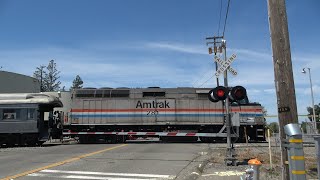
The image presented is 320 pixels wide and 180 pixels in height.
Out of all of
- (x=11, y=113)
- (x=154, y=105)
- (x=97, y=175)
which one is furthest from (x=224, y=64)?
(x=11, y=113)

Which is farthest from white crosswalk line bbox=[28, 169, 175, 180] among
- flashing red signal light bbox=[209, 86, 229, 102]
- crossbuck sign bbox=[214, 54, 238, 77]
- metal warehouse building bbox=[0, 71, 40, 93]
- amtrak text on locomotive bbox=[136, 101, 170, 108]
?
metal warehouse building bbox=[0, 71, 40, 93]

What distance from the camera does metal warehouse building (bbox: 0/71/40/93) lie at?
41897 mm

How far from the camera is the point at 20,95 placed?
26203 mm

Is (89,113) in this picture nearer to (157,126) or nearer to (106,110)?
(106,110)

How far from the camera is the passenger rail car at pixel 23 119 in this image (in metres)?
25.2

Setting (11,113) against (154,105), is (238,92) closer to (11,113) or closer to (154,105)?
(154,105)

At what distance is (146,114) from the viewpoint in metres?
29.0

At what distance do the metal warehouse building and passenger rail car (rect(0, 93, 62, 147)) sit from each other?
56.3 ft

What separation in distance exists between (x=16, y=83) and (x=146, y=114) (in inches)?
902

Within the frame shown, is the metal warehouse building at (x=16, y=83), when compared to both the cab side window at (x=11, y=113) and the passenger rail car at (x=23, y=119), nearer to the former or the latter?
the passenger rail car at (x=23, y=119)

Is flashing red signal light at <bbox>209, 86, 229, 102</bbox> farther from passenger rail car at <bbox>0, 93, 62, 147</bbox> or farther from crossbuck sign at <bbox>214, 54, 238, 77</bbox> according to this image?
passenger rail car at <bbox>0, 93, 62, 147</bbox>

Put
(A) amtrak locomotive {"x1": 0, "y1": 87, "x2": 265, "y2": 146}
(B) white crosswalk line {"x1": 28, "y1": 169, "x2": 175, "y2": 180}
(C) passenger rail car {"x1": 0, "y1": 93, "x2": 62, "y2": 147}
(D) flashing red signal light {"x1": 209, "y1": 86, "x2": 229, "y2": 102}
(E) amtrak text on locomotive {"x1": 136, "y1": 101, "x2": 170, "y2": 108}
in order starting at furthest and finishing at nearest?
(E) amtrak text on locomotive {"x1": 136, "y1": 101, "x2": 170, "y2": 108}, (A) amtrak locomotive {"x1": 0, "y1": 87, "x2": 265, "y2": 146}, (C) passenger rail car {"x1": 0, "y1": 93, "x2": 62, "y2": 147}, (D) flashing red signal light {"x1": 209, "y1": 86, "x2": 229, "y2": 102}, (B) white crosswalk line {"x1": 28, "y1": 169, "x2": 175, "y2": 180}

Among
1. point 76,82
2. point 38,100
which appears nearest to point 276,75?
point 38,100

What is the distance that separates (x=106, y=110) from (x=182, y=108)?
19.2ft
